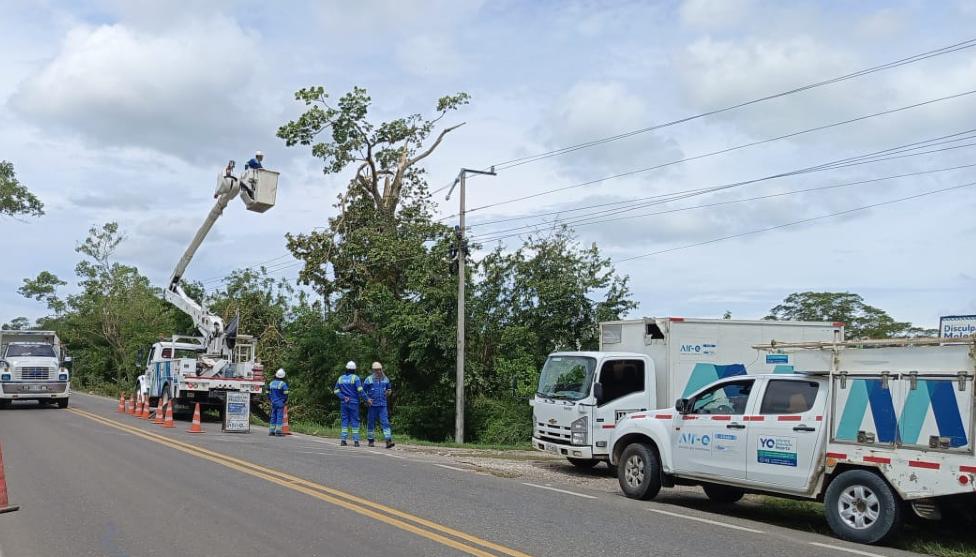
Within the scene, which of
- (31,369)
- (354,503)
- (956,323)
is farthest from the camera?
(31,369)

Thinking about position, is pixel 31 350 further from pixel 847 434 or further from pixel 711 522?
pixel 847 434

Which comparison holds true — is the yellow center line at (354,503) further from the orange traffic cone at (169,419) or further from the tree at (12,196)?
the tree at (12,196)

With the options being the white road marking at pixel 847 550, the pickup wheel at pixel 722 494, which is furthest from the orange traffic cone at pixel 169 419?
the white road marking at pixel 847 550

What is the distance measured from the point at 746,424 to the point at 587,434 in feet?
14.3

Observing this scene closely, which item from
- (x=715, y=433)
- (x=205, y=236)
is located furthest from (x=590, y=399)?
(x=205, y=236)

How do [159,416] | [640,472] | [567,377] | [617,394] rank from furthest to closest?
[159,416] < [567,377] < [617,394] < [640,472]

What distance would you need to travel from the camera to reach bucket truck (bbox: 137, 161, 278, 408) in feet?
77.0

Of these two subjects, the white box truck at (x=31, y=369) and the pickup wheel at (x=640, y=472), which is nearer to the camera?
the pickup wheel at (x=640, y=472)

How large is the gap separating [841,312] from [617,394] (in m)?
28.0

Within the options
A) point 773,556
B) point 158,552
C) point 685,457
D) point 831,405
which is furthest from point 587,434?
point 158,552

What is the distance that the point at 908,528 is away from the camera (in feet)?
31.7

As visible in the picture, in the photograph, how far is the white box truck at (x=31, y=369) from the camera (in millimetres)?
27953

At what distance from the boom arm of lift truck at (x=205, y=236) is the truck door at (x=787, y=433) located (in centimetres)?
1683

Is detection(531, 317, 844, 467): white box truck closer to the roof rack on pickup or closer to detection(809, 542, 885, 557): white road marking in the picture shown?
the roof rack on pickup
